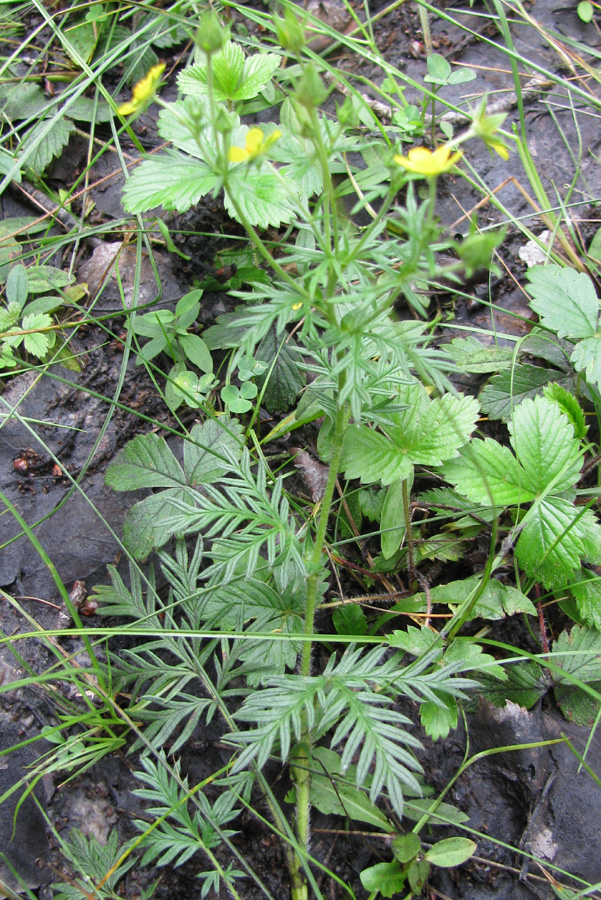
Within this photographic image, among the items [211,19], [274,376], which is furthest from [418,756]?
[211,19]

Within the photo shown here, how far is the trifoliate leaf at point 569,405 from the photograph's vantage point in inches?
68.1

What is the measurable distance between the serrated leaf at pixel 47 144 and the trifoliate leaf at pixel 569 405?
205 cm

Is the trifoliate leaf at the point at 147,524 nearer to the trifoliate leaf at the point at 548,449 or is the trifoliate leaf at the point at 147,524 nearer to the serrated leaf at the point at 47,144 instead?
the trifoliate leaf at the point at 548,449

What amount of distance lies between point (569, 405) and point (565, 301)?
35 centimetres

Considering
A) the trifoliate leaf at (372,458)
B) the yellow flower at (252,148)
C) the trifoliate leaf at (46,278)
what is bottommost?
the trifoliate leaf at (372,458)

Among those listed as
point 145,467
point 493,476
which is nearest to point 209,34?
point 145,467

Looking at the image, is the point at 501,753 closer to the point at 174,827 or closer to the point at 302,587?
the point at 302,587

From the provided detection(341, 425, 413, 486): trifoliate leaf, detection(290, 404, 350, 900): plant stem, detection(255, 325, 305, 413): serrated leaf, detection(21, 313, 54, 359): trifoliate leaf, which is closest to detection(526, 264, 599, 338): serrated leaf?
detection(341, 425, 413, 486): trifoliate leaf

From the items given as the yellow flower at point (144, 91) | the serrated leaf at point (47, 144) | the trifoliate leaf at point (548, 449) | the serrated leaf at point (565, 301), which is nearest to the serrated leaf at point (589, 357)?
the serrated leaf at point (565, 301)

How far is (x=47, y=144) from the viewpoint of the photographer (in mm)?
2266

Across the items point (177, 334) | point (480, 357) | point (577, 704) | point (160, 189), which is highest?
point (160, 189)

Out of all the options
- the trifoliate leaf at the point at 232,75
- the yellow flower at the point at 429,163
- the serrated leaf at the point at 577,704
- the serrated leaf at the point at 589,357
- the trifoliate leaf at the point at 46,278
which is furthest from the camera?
the trifoliate leaf at the point at 46,278

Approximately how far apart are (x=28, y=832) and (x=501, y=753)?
1254 mm

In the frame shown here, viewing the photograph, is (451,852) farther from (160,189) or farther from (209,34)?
(160,189)
